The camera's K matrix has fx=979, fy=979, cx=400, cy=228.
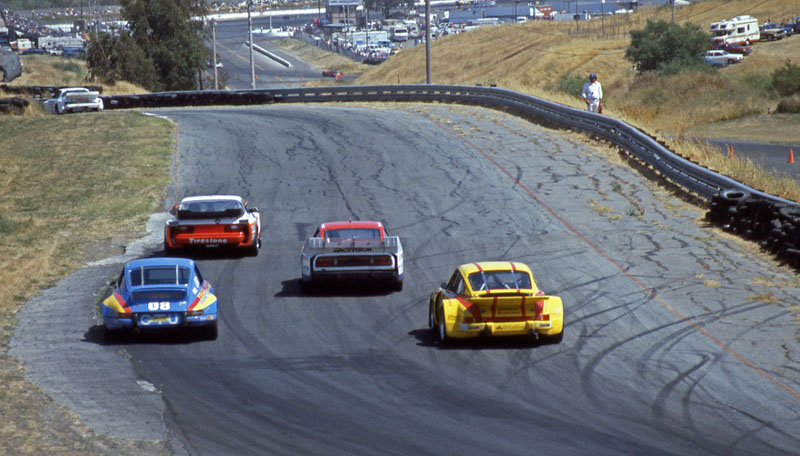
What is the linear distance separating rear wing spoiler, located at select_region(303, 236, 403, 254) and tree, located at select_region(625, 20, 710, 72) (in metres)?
60.6

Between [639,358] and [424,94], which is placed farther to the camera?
[424,94]

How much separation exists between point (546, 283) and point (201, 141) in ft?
73.6

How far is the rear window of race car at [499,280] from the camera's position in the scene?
588 inches

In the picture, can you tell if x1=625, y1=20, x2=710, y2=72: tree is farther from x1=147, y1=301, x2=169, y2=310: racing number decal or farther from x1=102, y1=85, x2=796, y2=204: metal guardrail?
x1=147, y1=301, x2=169, y2=310: racing number decal

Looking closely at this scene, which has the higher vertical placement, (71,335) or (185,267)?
(185,267)

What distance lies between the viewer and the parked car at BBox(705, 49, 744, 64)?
260 feet

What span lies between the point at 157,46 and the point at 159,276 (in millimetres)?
68562

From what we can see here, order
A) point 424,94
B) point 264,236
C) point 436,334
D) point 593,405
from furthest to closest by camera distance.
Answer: point 424,94
point 264,236
point 436,334
point 593,405

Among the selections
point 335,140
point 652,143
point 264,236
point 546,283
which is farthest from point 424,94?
point 546,283

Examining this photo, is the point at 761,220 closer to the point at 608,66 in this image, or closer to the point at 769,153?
the point at 769,153

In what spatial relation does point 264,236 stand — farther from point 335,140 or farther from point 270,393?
point 335,140

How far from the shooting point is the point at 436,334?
15477 mm

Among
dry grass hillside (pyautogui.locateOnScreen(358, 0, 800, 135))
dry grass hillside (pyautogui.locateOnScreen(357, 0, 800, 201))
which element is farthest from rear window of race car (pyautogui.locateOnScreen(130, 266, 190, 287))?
dry grass hillside (pyautogui.locateOnScreen(358, 0, 800, 135))

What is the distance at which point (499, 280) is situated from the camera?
1504 cm
